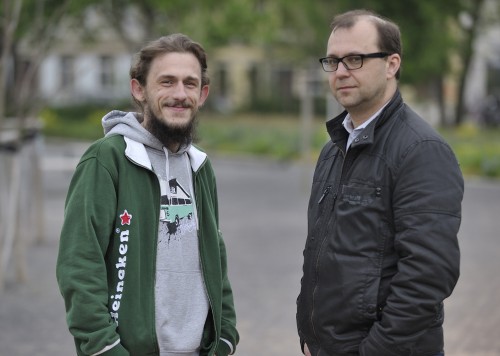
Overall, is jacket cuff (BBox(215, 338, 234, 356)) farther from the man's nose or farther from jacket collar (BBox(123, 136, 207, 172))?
the man's nose

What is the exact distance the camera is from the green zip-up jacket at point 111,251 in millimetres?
3180

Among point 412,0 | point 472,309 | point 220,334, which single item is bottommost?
point 472,309

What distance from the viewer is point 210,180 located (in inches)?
145

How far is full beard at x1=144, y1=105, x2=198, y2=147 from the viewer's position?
11.2ft

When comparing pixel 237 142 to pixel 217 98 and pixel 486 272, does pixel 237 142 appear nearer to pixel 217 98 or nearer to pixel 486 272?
pixel 486 272

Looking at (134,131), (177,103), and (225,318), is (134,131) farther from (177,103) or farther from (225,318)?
(225,318)

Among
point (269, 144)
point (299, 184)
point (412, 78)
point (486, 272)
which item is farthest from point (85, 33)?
point (486, 272)

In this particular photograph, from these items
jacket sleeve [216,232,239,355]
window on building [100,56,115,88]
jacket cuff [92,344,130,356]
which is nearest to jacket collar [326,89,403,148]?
jacket sleeve [216,232,239,355]

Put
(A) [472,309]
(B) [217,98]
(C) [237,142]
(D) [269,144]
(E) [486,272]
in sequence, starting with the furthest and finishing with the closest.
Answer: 1. (B) [217,98]
2. (C) [237,142]
3. (D) [269,144]
4. (E) [486,272]
5. (A) [472,309]

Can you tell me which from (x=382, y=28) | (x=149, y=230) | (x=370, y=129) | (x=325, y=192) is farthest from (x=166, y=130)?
(x=382, y=28)

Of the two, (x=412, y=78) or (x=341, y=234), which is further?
(x=412, y=78)

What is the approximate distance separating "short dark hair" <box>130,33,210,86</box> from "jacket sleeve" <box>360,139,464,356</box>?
873mm

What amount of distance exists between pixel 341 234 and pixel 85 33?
29.2m

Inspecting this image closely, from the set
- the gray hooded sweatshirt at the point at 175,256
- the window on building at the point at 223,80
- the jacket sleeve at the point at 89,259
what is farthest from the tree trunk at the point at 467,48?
the jacket sleeve at the point at 89,259
